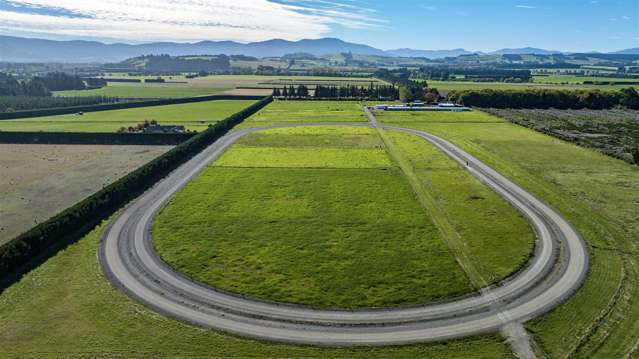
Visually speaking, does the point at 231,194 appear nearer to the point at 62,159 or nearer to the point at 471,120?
the point at 62,159

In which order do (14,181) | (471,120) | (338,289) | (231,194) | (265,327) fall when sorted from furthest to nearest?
(471,120)
(14,181)
(231,194)
(338,289)
(265,327)

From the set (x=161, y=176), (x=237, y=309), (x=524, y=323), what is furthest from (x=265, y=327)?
(x=161, y=176)

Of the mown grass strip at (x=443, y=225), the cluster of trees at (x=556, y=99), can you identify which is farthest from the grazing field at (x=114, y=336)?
the cluster of trees at (x=556, y=99)

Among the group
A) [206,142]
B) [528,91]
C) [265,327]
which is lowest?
[265,327]

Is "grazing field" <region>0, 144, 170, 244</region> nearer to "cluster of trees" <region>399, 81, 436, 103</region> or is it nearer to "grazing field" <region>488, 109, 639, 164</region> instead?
"grazing field" <region>488, 109, 639, 164</region>

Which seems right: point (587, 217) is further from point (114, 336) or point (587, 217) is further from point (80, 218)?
point (80, 218)

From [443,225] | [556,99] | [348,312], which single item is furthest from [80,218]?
[556,99]
